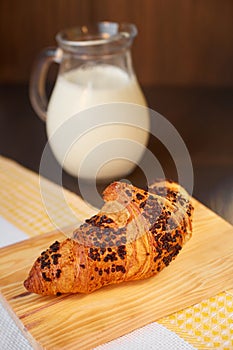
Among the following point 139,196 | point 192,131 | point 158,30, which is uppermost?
point 139,196

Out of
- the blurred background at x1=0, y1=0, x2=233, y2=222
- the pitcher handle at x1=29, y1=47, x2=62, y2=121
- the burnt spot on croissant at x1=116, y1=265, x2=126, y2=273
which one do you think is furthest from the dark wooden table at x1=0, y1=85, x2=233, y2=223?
the burnt spot on croissant at x1=116, y1=265, x2=126, y2=273

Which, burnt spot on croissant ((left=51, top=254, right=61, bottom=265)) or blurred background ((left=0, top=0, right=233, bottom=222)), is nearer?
burnt spot on croissant ((left=51, top=254, right=61, bottom=265))

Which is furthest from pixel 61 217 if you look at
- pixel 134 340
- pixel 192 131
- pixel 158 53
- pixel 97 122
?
pixel 158 53

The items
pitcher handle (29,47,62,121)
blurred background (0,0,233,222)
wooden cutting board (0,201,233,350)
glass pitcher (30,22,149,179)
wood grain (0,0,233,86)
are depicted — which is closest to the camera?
wooden cutting board (0,201,233,350)

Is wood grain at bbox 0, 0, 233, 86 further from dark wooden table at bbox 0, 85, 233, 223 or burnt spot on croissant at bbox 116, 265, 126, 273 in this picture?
burnt spot on croissant at bbox 116, 265, 126, 273

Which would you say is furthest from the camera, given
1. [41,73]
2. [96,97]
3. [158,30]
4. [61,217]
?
[158,30]

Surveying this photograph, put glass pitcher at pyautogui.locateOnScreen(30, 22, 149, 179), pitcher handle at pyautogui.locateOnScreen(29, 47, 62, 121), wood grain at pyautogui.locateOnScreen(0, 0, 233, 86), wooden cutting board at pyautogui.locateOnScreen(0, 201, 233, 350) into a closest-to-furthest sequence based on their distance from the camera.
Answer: wooden cutting board at pyautogui.locateOnScreen(0, 201, 233, 350), glass pitcher at pyautogui.locateOnScreen(30, 22, 149, 179), pitcher handle at pyautogui.locateOnScreen(29, 47, 62, 121), wood grain at pyautogui.locateOnScreen(0, 0, 233, 86)

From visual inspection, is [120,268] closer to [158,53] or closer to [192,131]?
[192,131]

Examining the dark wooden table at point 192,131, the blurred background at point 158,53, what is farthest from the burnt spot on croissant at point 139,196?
the blurred background at point 158,53
